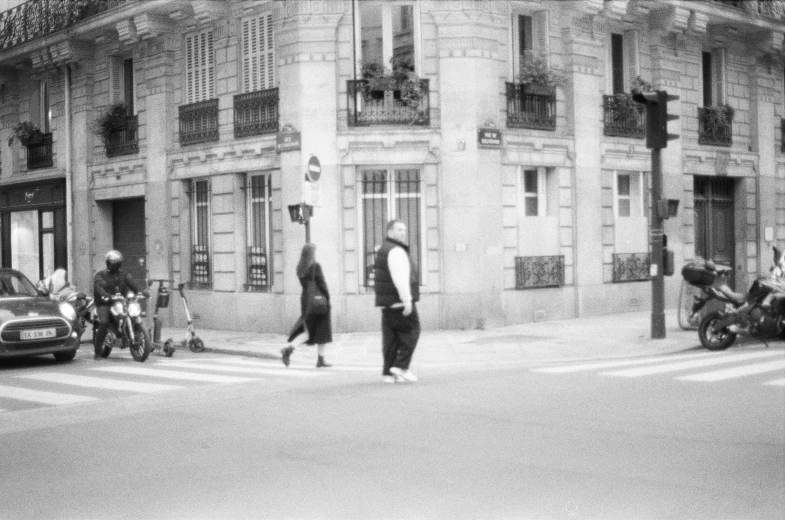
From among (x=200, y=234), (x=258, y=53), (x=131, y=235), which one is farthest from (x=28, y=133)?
(x=258, y=53)

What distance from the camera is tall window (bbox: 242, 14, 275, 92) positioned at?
66.5 feet

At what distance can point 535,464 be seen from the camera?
685cm

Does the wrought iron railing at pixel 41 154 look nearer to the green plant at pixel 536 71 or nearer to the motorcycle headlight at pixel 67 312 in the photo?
the motorcycle headlight at pixel 67 312

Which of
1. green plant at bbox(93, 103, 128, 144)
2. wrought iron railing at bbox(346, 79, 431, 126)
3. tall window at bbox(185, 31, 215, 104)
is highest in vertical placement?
tall window at bbox(185, 31, 215, 104)

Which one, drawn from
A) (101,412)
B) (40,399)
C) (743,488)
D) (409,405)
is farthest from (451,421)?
(40,399)

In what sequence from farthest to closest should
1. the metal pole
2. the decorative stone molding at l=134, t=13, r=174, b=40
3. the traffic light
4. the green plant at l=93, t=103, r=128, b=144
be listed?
the green plant at l=93, t=103, r=128, b=144, the decorative stone molding at l=134, t=13, r=174, b=40, the metal pole, the traffic light

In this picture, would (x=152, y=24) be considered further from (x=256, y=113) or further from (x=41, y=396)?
(x=41, y=396)

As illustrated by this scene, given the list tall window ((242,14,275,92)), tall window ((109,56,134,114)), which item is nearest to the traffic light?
tall window ((242,14,275,92))

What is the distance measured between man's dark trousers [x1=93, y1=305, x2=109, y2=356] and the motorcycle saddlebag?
29.0 ft

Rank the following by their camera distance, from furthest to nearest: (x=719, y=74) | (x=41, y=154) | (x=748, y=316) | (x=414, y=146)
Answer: (x=41, y=154) < (x=719, y=74) < (x=414, y=146) < (x=748, y=316)

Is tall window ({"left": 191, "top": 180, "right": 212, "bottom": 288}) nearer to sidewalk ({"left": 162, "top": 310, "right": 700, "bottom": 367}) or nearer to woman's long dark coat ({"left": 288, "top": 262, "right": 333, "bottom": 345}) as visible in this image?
sidewalk ({"left": 162, "top": 310, "right": 700, "bottom": 367})

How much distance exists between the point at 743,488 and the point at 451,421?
9.33 feet

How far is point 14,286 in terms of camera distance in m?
16.0

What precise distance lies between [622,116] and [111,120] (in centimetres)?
1145
